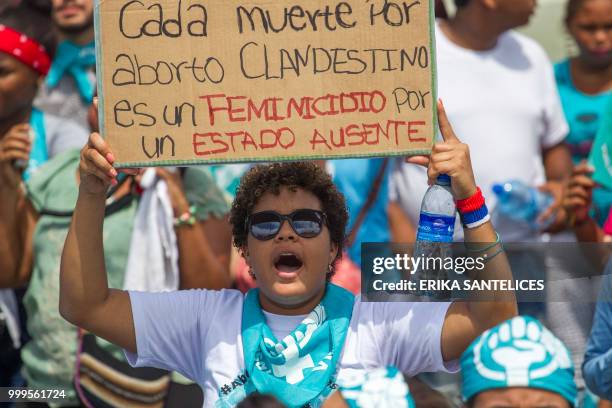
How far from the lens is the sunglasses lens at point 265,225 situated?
3.69 meters

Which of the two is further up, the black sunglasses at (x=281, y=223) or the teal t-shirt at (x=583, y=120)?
the teal t-shirt at (x=583, y=120)

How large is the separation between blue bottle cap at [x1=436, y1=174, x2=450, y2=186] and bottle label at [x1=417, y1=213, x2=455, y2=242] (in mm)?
90

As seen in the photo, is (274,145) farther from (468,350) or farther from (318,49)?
(468,350)

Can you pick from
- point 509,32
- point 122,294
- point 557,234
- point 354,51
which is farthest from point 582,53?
point 122,294

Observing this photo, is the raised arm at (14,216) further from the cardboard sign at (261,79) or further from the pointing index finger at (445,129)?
the pointing index finger at (445,129)

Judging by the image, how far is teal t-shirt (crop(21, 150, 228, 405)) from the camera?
5.09 meters

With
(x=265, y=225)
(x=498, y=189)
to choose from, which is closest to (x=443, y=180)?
(x=265, y=225)

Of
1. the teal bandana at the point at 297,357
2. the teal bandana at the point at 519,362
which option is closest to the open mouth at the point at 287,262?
the teal bandana at the point at 297,357

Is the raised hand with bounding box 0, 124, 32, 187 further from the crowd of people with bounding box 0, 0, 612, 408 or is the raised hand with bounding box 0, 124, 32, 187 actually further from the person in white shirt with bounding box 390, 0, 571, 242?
the person in white shirt with bounding box 390, 0, 571, 242

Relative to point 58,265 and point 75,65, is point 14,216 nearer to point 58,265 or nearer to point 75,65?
point 58,265

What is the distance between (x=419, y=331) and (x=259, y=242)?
53 cm

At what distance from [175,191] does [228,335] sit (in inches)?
60.3

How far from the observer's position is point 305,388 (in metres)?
3.47

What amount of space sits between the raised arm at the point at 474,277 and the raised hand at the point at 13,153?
7.58 feet
